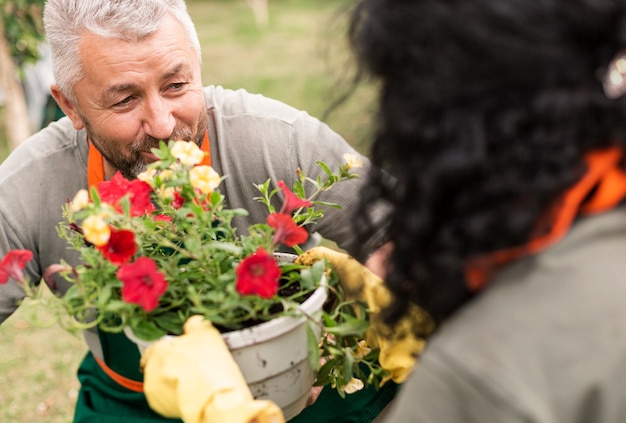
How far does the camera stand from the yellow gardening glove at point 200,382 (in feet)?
3.76

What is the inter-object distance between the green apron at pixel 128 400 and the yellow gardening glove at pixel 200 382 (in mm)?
Result: 560

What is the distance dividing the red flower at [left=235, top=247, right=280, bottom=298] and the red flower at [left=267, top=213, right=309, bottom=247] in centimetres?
8

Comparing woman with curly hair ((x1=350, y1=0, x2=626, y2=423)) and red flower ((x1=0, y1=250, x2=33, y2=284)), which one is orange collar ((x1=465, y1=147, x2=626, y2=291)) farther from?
red flower ((x1=0, y1=250, x2=33, y2=284))

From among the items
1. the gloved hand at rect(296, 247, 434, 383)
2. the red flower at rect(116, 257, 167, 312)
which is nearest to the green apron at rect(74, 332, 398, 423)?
the gloved hand at rect(296, 247, 434, 383)

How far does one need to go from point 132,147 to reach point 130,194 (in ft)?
2.21

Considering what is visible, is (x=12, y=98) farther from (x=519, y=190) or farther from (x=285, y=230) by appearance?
(x=519, y=190)

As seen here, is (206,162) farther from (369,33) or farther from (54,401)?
(54,401)

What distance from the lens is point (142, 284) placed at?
1210mm

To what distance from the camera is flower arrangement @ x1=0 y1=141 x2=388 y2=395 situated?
1.21 meters

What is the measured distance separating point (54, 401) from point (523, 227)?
8.64 feet

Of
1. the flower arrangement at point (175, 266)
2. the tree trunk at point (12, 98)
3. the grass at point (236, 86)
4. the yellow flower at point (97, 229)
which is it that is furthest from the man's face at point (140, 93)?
the tree trunk at point (12, 98)

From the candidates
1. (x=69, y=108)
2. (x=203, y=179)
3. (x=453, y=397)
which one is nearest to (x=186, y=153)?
(x=203, y=179)

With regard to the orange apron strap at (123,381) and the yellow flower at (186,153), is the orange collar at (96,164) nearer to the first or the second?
the orange apron strap at (123,381)

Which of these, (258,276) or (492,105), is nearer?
(492,105)
